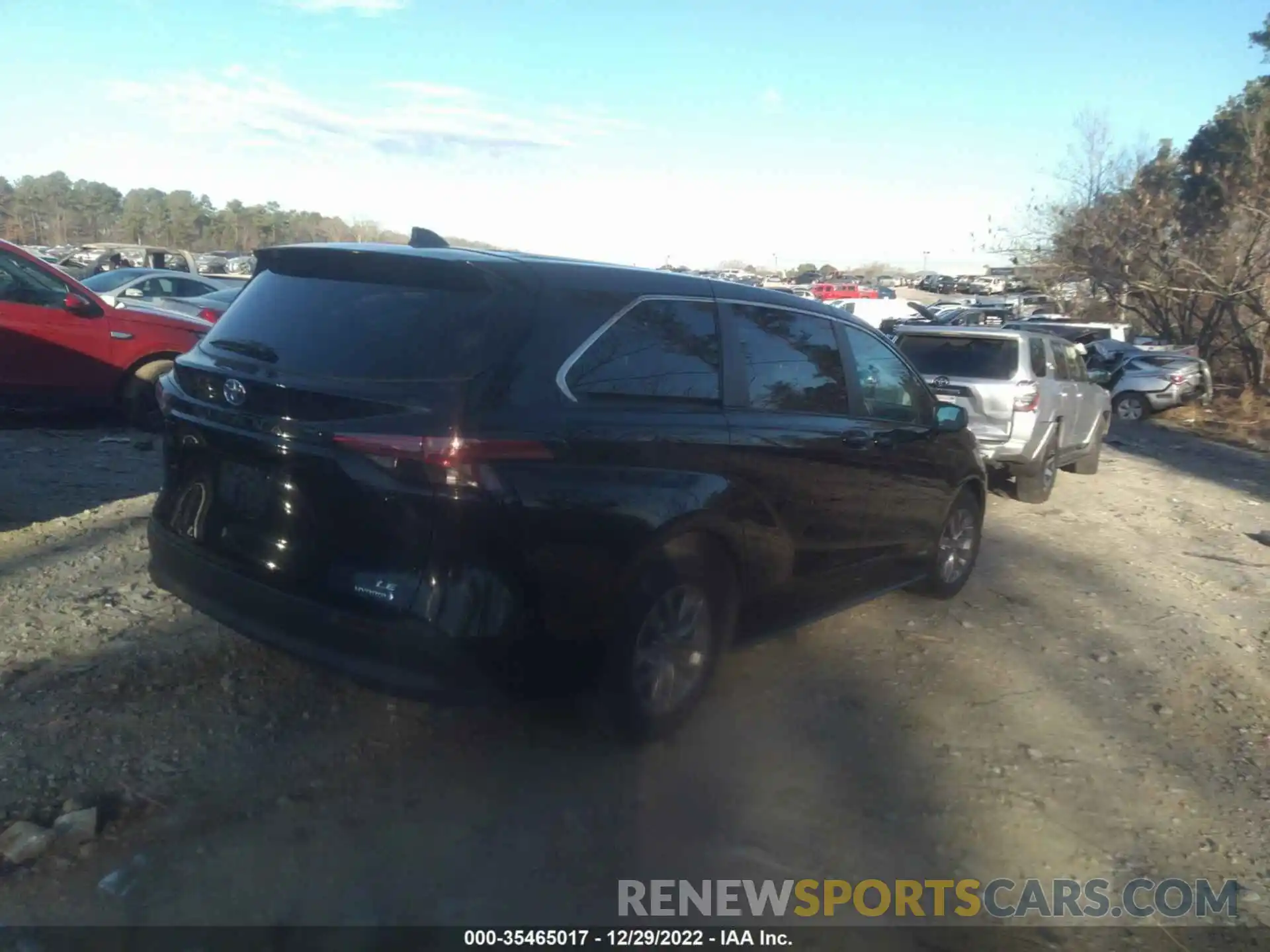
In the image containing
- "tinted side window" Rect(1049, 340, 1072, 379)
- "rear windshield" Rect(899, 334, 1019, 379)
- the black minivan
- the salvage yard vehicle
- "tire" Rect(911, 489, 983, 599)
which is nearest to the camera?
the black minivan

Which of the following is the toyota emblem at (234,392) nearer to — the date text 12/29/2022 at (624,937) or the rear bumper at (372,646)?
the rear bumper at (372,646)

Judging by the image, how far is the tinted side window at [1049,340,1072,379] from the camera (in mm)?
10938

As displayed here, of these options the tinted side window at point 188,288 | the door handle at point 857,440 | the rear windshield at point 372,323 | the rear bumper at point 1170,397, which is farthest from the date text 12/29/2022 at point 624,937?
the rear bumper at point 1170,397

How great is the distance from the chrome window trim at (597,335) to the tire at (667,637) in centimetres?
72

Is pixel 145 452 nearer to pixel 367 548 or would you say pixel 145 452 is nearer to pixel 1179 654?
pixel 367 548

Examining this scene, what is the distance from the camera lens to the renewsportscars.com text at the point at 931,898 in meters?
3.41

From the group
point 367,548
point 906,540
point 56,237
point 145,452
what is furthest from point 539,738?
point 56,237

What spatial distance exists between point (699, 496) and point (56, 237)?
65.7 m

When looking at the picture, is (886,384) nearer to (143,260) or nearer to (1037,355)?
(1037,355)

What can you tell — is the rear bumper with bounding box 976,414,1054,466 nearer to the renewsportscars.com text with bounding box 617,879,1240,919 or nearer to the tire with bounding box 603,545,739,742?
the tire with bounding box 603,545,739,742

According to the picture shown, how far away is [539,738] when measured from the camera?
4355mm

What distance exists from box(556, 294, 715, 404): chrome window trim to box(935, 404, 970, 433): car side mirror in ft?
7.73

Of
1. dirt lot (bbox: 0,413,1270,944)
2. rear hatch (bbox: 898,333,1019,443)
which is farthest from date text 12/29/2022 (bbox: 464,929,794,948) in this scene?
rear hatch (bbox: 898,333,1019,443)

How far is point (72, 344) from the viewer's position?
31.0 feet
